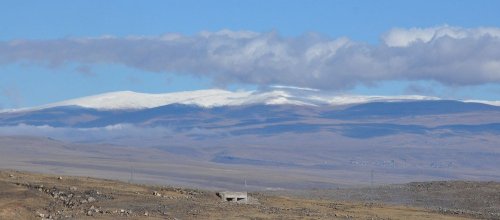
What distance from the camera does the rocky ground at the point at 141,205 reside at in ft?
122

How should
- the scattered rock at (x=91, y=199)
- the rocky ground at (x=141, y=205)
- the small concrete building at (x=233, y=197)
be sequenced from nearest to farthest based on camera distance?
1. the rocky ground at (x=141, y=205)
2. the scattered rock at (x=91, y=199)
3. the small concrete building at (x=233, y=197)

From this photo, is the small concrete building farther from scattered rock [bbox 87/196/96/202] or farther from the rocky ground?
scattered rock [bbox 87/196/96/202]

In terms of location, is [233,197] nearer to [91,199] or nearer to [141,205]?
[141,205]

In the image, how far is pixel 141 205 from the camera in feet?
130

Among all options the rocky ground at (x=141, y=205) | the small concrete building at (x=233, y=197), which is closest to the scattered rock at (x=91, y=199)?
the rocky ground at (x=141, y=205)

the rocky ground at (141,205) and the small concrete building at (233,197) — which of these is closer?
the rocky ground at (141,205)

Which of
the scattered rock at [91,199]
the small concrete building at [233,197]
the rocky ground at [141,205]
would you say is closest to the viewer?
the rocky ground at [141,205]

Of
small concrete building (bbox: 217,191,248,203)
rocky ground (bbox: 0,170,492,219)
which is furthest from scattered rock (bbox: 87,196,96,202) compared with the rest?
small concrete building (bbox: 217,191,248,203)

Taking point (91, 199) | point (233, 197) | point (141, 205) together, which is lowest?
point (141, 205)

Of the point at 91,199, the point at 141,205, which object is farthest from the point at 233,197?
the point at 91,199

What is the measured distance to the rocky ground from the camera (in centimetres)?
3728

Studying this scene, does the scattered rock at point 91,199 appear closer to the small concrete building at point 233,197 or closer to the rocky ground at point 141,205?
the rocky ground at point 141,205

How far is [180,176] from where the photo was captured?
543 feet

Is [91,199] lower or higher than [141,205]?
higher
